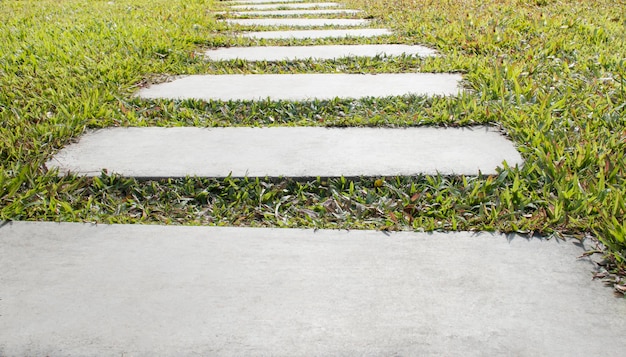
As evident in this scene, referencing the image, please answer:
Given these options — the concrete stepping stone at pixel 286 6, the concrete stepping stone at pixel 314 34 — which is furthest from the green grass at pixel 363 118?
the concrete stepping stone at pixel 286 6

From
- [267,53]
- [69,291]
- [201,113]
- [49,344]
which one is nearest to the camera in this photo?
[49,344]

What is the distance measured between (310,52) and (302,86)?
0.93 m

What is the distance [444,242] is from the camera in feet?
5.00

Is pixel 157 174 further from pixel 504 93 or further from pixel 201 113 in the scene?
pixel 504 93

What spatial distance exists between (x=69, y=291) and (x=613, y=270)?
133cm

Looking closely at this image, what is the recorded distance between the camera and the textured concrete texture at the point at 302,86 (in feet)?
9.23

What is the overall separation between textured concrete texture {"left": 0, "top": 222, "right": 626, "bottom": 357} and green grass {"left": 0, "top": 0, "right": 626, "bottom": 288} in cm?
14

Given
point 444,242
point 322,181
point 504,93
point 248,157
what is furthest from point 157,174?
point 504,93

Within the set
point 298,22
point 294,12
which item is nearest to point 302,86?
point 298,22

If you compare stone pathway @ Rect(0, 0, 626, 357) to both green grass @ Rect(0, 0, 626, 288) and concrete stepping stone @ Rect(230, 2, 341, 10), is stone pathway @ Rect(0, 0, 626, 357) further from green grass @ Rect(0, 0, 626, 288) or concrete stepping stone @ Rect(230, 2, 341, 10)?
concrete stepping stone @ Rect(230, 2, 341, 10)

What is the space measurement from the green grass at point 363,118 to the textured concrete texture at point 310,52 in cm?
16

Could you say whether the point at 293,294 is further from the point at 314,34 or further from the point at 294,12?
the point at 294,12

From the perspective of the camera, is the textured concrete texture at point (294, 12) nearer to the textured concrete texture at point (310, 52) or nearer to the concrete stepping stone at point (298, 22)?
the concrete stepping stone at point (298, 22)

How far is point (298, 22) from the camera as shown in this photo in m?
5.26
